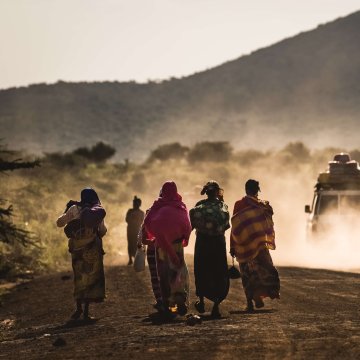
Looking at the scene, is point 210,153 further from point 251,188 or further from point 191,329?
point 191,329

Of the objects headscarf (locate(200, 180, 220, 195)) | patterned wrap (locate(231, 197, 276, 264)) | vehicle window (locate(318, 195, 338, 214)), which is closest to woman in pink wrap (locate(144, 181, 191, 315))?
headscarf (locate(200, 180, 220, 195))

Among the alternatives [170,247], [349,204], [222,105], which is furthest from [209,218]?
[222,105]

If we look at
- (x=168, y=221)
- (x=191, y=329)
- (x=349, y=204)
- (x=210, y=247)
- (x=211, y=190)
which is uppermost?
(x=349, y=204)

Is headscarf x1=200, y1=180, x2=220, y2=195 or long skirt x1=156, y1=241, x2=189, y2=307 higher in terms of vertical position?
headscarf x1=200, y1=180, x2=220, y2=195

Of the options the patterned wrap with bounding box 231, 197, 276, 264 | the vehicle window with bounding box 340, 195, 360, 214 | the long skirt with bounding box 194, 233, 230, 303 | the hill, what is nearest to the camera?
the long skirt with bounding box 194, 233, 230, 303

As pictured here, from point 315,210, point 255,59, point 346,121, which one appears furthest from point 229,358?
point 255,59

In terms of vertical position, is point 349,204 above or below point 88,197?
above

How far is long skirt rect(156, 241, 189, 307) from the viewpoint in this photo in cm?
1312

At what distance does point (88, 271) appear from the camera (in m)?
13.7

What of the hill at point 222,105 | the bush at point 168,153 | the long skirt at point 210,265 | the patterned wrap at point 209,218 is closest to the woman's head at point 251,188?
the patterned wrap at point 209,218

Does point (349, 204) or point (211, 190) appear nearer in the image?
point (211, 190)

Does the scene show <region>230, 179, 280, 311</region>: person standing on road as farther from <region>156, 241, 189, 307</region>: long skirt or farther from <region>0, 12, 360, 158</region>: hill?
<region>0, 12, 360, 158</region>: hill

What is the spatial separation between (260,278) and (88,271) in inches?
97.2

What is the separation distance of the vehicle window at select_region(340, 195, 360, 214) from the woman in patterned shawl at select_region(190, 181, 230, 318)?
1182cm
